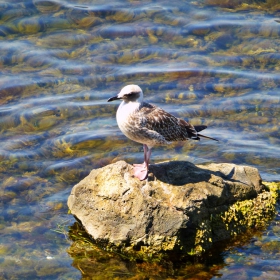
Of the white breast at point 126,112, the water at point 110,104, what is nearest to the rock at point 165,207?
the water at point 110,104

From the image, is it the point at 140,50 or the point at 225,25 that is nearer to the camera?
the point at 140,50

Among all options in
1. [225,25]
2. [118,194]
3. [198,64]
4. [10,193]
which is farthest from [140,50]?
[118,194]

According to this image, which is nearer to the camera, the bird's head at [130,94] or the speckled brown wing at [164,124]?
the bird's head at [130,94]

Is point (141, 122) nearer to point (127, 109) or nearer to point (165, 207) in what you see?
point (127, 109)

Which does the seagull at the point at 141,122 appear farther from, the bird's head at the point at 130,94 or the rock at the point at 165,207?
the rock at the point at 165,207

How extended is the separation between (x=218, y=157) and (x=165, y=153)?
0.87 metres

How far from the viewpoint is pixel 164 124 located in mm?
7277

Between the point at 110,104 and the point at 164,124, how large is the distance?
3.55 metres

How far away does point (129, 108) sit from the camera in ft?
22.8

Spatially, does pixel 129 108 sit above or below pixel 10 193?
above

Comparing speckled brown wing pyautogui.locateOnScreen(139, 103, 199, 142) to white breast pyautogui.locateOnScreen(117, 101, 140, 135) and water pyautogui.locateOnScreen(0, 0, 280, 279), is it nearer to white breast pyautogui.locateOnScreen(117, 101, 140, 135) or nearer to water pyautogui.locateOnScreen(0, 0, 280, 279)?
white breast pyautogui.locateOnScreen(117, 101, 140, 135)

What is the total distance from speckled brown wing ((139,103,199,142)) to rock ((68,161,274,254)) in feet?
1.34

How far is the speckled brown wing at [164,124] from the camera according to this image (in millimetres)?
7082

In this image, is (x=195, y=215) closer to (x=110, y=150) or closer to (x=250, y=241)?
(x=250, y=241)
